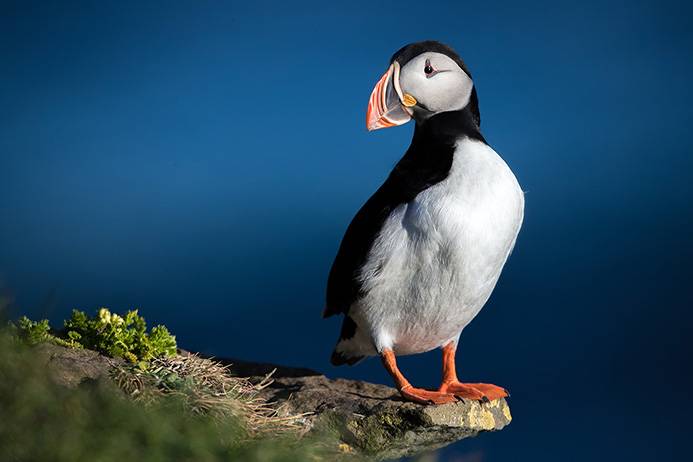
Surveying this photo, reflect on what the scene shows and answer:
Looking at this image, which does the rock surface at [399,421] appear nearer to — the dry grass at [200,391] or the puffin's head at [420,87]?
the dry grass at [200,391]

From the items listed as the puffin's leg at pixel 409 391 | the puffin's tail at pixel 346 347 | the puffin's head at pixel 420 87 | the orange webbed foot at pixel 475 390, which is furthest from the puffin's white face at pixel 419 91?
the orange webbed foot at pixel 475 390

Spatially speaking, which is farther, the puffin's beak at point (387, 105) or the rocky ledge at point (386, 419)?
the puffin's beak at point (387, 105)

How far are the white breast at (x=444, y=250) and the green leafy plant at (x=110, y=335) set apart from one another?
3.85 ft

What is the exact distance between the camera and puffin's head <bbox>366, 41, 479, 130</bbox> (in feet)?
16.5

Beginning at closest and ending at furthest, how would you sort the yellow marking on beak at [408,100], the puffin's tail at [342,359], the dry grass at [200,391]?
the dry grass at [200,391] < the yellow marking on beak at [408,100] < the puffin's tail at [342,359]

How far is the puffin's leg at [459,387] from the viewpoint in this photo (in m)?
5.11

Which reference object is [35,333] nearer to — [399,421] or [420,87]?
[399,421]

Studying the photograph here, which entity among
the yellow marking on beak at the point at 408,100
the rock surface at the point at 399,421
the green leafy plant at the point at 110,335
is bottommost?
the rock surface at the point at 399,421

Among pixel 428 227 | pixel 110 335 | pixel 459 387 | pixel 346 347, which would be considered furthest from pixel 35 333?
pixel 459 387

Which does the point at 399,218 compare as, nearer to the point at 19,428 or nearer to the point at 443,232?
the point at 443,232

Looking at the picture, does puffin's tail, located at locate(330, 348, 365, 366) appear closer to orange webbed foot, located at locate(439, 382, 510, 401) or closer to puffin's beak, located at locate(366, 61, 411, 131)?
orange webbed foot, located at locate(439, 382, 510, 401)

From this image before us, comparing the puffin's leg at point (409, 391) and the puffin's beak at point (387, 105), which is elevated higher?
the puffin's beak at point (387, 105)

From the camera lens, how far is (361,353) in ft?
18.3

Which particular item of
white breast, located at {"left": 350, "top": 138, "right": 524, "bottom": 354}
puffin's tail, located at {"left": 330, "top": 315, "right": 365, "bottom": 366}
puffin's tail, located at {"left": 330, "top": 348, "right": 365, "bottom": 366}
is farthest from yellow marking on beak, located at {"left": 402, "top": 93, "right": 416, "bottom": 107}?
puffin's tail, located at {"left": 330, "top": 348, "right": 365, "bottom": 366}
